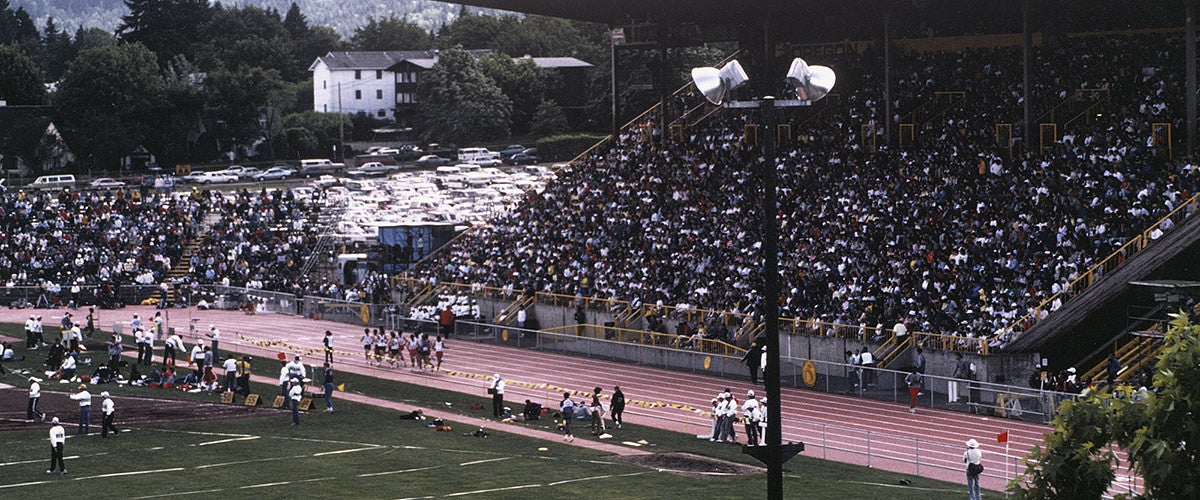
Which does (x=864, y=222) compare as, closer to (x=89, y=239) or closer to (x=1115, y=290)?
(x=1115, y=290)

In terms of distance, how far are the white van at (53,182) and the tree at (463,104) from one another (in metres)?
32.9

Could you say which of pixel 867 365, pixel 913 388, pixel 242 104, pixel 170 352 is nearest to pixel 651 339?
pixel 867 365

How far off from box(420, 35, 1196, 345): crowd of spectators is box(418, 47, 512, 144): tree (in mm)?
57090

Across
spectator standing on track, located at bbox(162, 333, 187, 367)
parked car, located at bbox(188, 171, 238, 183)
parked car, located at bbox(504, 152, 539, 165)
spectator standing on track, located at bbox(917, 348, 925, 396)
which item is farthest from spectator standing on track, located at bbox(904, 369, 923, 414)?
parked car, located at bbox(504, 152, 539, 165)

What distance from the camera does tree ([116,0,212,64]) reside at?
133 metres

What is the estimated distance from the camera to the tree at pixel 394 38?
167 metres

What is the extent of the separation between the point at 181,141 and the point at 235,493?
3265 inches

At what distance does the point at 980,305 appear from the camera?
40.0 m

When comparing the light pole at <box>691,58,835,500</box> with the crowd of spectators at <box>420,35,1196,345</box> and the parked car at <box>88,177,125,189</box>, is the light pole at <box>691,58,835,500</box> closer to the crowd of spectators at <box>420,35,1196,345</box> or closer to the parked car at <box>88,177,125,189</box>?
the crowd of spectators at <box>420,35,1196,345</box>

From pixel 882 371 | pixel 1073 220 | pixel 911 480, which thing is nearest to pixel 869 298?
pixel 882 371

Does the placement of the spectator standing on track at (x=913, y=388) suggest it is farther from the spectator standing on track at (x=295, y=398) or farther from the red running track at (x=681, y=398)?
the spectator standing on track at (x=295, y=398)

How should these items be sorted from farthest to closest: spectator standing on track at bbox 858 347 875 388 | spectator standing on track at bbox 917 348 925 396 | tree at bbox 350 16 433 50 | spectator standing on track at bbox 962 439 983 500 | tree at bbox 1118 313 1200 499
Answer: tree at bbox 350 16 433 50
spectator standing on track at bbox 858 347 875 388
spectator standing on track at bbox 917 348 925 396
spectator standing on track at bbox 962 439 983 500
tree at bbox 1118 313 1200 499

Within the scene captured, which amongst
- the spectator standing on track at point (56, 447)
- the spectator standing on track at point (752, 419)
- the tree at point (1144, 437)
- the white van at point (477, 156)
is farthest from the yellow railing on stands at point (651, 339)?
the white van at point (477, 156)

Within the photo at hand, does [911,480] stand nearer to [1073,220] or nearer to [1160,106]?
[1073,220]
